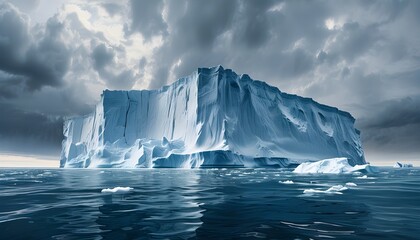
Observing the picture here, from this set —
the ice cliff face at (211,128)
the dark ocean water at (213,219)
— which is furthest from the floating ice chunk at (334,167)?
the dark ocean water at (213,219)

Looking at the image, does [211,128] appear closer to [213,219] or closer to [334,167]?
[334,167]

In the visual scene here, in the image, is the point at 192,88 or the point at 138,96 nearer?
the point at 192,88

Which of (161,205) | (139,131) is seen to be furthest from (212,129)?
(161,205)

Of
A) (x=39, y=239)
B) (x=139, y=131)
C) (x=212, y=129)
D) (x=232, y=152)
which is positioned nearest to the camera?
(x=39, y=239)

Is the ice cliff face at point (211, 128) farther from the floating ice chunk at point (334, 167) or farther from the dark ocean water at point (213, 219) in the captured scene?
the dark ocean water at point (213, 219)

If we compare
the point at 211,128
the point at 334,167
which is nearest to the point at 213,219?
the point at 334,167

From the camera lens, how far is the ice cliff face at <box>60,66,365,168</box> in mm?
38438

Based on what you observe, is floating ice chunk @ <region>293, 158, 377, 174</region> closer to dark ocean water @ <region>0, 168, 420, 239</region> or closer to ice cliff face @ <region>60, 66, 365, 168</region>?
ice cliff face @ <region>60, 66, 365, 168</region>

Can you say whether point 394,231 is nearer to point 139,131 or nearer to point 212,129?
point 212,129

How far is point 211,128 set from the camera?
39.5m

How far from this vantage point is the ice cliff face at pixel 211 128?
38.4 m

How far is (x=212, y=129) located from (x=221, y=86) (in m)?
6.89

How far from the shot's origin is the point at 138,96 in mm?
49844

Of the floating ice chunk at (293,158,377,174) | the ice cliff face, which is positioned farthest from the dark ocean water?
the ice cliff face
